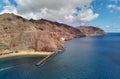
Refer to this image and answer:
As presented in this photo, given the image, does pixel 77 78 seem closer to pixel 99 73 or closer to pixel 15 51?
pixel 99 73

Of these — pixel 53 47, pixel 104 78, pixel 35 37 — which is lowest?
pixel 104 78

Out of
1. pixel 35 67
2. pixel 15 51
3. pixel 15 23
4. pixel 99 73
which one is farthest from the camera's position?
pixel 15 23

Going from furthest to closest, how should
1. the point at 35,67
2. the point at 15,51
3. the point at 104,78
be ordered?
the point at 15,51 → the point at 35,67 → the point at 104,78

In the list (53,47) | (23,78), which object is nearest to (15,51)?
(53,47)

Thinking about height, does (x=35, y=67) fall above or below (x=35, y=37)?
below

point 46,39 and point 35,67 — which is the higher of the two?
point 46,39

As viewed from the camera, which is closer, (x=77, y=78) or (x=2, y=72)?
(x=77, y=78)

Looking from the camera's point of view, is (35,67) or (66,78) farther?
(35,67)

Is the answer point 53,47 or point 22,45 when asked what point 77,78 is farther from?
point 22,45

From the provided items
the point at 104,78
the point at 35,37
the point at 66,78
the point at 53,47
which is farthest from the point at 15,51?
the point at 104,78
